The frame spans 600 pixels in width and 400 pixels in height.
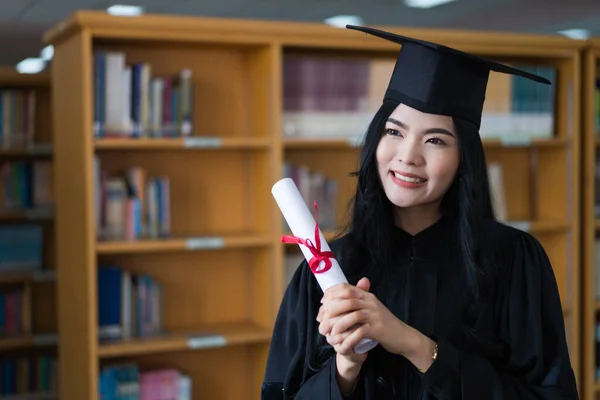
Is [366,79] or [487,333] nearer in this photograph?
[487,333]

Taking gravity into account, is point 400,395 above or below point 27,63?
below

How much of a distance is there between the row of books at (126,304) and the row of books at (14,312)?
1.93 m

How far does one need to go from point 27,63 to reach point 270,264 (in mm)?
9516

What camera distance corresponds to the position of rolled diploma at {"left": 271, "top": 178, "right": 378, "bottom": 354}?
138 centimetres

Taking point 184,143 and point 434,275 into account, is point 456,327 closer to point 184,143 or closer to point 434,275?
point 434,275

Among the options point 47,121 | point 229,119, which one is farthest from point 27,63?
point 229,119

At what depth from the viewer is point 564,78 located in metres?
4.22

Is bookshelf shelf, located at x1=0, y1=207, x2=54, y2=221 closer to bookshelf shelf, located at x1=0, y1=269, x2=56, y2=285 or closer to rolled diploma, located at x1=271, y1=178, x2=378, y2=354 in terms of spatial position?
bookshelf shelf, located at x1=0, y1=269, x2=56, y2=285

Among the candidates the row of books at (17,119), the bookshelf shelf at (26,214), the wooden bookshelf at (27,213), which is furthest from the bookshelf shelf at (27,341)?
the row of books at (17,119)

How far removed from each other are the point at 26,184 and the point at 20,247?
15.7 inches

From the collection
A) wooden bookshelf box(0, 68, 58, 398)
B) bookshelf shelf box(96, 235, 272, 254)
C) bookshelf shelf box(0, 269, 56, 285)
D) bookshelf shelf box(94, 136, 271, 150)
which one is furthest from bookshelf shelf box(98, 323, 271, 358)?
wooden bookshelf box(0, 68, 58, 398)

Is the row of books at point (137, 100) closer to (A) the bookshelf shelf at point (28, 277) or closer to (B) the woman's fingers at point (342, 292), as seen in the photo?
(A) the bookshelf shelf at point (28, 277)

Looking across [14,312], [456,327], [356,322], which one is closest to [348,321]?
[356,322]

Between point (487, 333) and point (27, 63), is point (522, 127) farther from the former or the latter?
point (27, 63)
